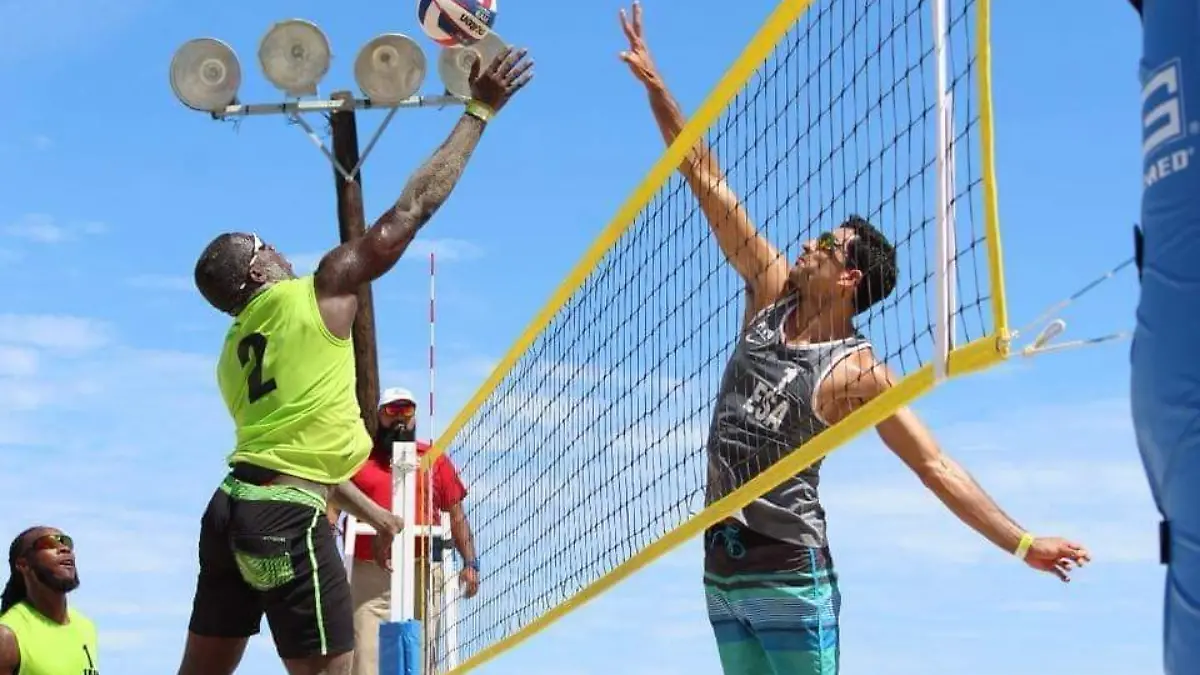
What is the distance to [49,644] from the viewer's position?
26.7 ft

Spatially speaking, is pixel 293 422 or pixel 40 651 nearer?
pixel 293 422

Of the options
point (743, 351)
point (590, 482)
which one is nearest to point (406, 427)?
point (590, 482)

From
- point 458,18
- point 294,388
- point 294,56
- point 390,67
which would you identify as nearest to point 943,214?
point 294,388

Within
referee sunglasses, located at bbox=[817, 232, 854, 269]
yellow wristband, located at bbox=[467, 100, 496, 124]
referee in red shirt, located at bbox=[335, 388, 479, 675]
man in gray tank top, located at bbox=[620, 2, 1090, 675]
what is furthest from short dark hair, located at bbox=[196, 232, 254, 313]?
referee in red shirt, located at bbox=[335, 388, 479, 675]

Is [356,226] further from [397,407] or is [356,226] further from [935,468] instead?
[935,468]

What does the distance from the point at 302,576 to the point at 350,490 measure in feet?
5.01

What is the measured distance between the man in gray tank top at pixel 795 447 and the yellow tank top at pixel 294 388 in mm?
1241

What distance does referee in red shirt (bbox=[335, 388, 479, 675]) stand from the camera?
27.8 feet

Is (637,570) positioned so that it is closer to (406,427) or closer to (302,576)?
(302,576)

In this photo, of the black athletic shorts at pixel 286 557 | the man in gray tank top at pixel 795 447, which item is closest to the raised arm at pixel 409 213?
the black athletic shorts at pixel 286 557

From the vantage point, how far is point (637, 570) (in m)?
5.65

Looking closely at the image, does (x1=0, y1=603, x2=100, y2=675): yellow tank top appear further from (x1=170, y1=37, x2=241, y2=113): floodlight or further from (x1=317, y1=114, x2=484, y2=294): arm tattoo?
(x1=170, y1=37, x2=241, y2=113): floodlight

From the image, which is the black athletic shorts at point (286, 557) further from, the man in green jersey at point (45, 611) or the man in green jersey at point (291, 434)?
the man in green jersey at point (45, 611)

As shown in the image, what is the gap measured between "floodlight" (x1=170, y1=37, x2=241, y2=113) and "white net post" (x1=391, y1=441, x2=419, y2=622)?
15.7 feet
